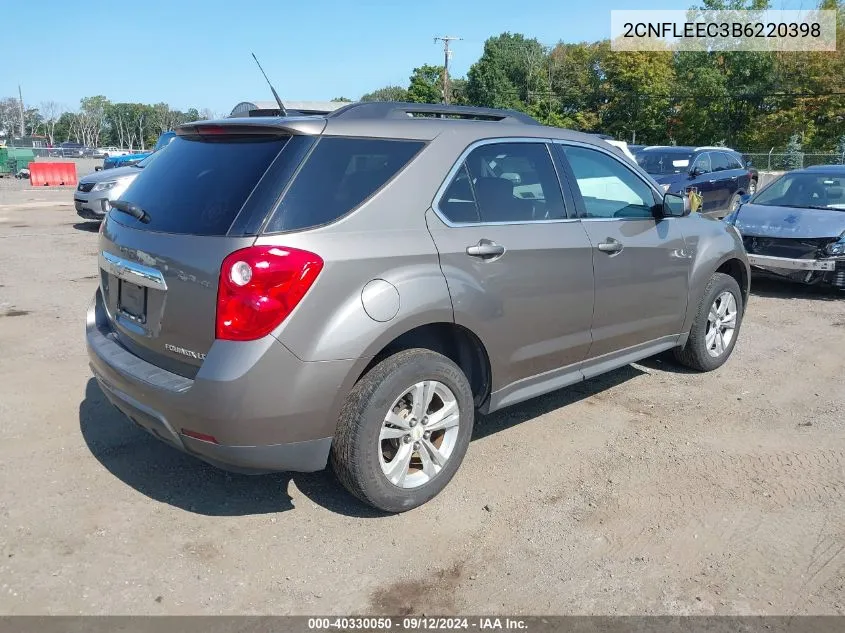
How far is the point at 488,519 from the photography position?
137 inches

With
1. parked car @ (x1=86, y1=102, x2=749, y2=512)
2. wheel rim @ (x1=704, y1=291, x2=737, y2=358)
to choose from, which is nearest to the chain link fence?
wheel rim @ (x1=704, y1=291, x2=737, y2=358)

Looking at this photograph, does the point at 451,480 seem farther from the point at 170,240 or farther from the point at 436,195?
the point at 170,240

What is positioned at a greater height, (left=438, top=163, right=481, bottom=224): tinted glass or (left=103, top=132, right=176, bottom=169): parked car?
(left=103, top=132, right=176, bottom=169): parked car

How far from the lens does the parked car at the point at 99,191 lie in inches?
507

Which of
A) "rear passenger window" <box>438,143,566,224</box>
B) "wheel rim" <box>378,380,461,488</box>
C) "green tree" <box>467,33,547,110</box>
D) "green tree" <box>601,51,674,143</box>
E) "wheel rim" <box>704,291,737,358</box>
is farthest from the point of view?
"green tree" <box>467,33,547,110</box>

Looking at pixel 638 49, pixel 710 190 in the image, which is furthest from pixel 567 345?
pixel 638 49

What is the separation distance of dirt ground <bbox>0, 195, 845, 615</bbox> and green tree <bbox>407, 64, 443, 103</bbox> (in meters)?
69.9

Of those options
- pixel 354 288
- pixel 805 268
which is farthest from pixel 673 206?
pixel 805 268

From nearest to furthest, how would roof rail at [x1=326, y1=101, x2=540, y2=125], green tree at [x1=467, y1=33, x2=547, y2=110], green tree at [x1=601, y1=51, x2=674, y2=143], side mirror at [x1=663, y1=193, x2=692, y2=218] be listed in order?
roof rail at [x1=326, y1=101, x2=540, y2=125]
side mirror at [x1=663, y1=193, x2=692, y2=218]
green tree at [x1=601, y1=51, x2=674, y2=143]
green tree at [x1=467, y1=33, x2=547, y2=110]

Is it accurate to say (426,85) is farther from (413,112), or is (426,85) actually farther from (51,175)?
(413,112)

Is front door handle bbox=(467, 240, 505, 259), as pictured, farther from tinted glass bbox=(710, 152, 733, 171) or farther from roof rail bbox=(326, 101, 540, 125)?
tinted glass bbox=(710, 152, 733, 171)

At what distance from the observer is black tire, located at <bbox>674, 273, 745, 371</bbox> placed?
529 centimetres

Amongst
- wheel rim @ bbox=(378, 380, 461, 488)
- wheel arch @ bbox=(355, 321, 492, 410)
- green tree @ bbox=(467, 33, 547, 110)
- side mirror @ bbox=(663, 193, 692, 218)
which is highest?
green tree @ bbox=(467, 33, 547, 110)

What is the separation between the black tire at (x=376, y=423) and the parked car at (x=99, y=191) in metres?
10.9
